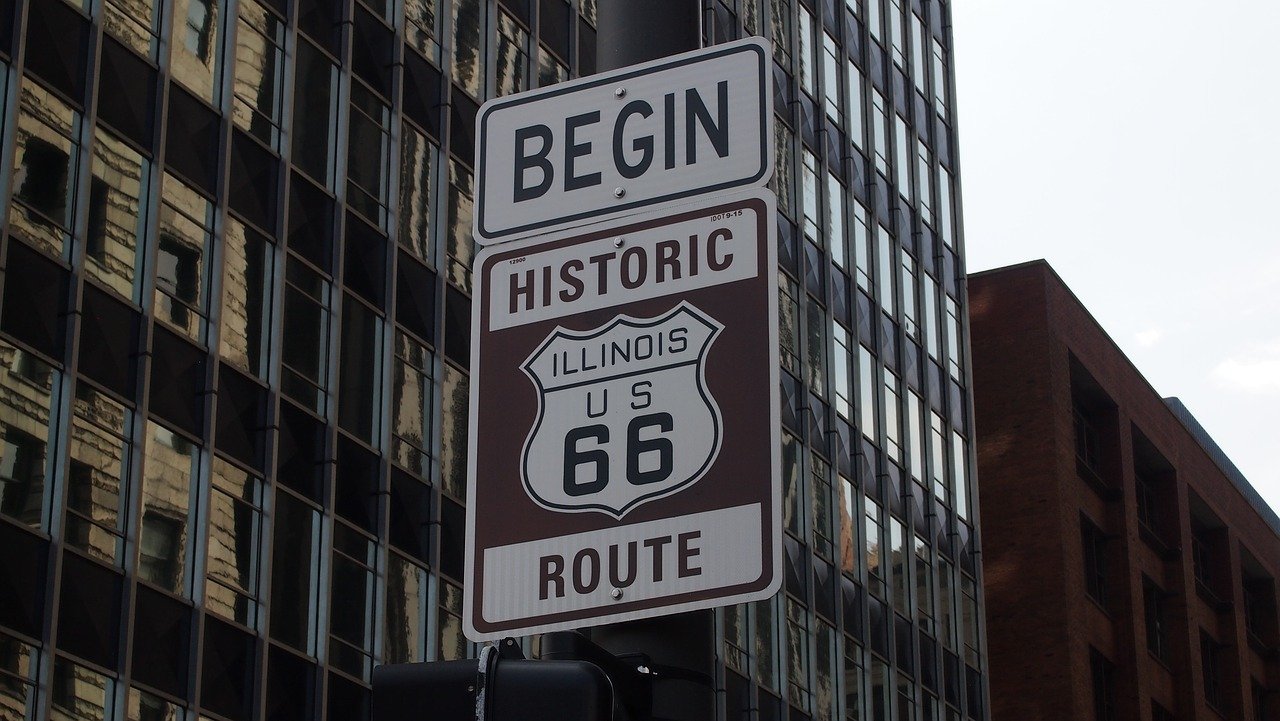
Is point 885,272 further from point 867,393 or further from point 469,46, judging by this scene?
point 469,46

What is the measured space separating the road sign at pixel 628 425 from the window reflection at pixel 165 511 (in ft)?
65.9

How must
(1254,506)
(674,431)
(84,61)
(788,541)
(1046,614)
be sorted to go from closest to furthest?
1. (674,431)
2. (84,61)
3. (788,541)
4. (1046,614)
5. (1254,506)

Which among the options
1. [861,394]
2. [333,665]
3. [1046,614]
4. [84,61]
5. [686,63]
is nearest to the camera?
[686,63]

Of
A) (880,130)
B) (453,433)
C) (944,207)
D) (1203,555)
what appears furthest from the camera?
(1203,555)

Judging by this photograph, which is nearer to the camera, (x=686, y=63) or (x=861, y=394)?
(x=686, y=63)

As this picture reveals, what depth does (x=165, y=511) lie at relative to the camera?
25.8 m

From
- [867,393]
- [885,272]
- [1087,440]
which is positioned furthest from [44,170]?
[1087,440]

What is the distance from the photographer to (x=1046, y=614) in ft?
176

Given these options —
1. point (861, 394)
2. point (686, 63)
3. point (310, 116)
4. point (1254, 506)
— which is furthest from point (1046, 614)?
point (686, 63)

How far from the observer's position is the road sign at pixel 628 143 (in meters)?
6.07

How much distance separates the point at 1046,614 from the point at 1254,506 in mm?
19456

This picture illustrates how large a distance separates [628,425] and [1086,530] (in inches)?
2089

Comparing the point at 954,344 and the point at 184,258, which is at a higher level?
the point at 954,344

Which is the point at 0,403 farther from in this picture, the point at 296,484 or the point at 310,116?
the point at 310,116
